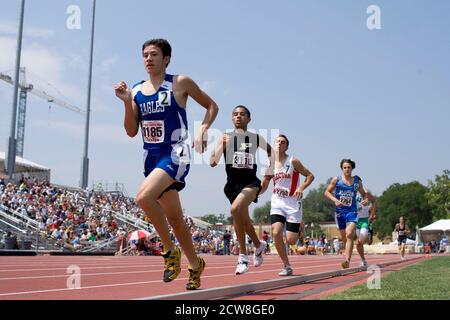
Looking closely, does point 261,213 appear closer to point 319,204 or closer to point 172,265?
point 319,204

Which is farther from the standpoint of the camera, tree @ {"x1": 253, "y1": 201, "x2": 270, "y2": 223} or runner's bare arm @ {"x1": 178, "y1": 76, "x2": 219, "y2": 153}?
tree @ {"x1": 253, "y1": 201, "x2": 270, "y2": 223}

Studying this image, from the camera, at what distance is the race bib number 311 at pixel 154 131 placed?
5.41 meters

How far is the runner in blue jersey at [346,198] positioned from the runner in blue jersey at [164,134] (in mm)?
5930

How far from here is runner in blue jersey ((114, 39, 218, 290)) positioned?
17.3ft

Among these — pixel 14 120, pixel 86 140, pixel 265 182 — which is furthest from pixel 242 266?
pixel 86 140

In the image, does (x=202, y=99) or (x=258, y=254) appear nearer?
(x=202, y=99)

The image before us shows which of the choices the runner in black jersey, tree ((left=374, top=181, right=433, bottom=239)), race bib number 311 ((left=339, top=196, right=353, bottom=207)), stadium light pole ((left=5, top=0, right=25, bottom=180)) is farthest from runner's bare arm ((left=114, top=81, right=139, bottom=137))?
tree ((left=374, top=181, right=433, bottom=239))

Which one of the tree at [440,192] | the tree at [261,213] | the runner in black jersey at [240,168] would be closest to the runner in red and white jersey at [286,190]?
the runner in black jersey at [240,168]

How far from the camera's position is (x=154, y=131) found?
543 cm

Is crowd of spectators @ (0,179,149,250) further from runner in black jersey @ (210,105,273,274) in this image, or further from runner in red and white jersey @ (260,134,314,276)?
runner in black jersey @ (210,105,273,274)

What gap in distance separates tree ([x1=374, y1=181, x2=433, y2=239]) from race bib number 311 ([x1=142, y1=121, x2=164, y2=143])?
10255cm

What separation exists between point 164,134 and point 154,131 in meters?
0.11
